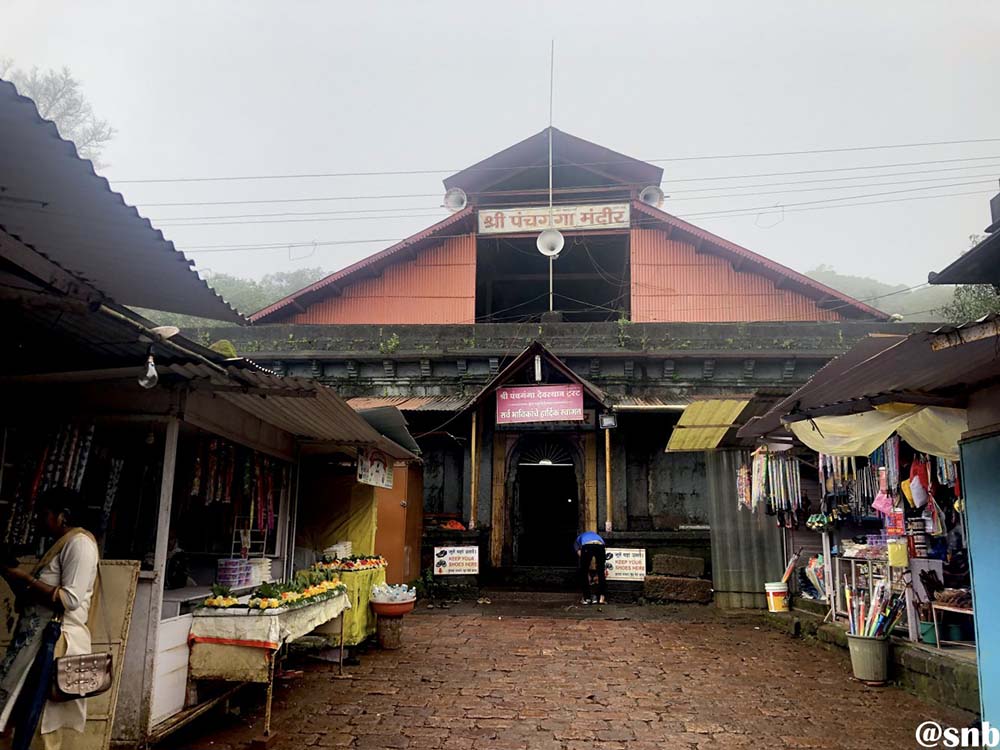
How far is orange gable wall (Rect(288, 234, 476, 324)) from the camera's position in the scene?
19422 mm

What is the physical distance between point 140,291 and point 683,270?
52.5 feet

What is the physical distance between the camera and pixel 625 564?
48.0ft

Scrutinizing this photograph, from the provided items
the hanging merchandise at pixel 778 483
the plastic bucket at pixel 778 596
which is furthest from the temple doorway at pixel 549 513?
the hanging merchandise at pixel 778 483

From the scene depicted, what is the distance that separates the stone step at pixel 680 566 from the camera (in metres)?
Result: 14.2

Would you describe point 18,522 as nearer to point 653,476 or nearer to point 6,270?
point 6,270

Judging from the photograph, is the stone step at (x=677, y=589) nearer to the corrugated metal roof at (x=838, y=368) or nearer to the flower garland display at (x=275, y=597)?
the corrugated metal roof at (x=838, y=368)

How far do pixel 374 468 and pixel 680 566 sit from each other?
284 inches

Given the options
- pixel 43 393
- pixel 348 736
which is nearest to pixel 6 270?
pixel 43 393

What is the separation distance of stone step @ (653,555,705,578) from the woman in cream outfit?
11.6m

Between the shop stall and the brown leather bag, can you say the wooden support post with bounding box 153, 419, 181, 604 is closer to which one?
the shop stall

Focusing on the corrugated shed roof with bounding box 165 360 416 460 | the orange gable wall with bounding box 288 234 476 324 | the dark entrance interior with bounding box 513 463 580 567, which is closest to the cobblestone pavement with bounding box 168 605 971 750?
the corrugated shed roof with bounding box 165 360 416 460

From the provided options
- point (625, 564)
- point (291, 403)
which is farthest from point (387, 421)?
point (625, 564)

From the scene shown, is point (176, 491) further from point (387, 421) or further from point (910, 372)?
point (910, 372)

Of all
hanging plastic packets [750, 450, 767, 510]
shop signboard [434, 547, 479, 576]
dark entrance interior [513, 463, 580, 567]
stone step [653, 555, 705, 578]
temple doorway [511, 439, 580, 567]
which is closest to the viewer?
hanging plastic packets [750, 450, 767, 510]
